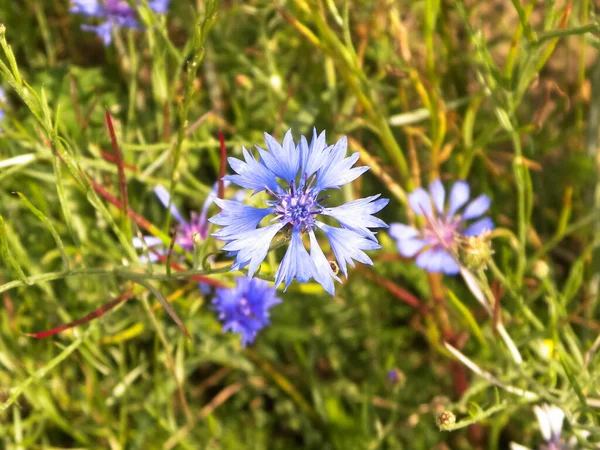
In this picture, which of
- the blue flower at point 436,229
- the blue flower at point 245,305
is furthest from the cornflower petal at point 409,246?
the blue flower at point 245,305

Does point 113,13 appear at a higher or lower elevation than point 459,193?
higher

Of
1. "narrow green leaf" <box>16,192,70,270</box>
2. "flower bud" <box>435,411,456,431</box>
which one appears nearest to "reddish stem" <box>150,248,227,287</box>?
"narrow green leaf" <box>16,192,70,270</box>

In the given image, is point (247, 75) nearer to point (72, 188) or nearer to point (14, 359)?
point (72, 188)

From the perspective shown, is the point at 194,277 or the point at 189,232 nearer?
the point at 194,277

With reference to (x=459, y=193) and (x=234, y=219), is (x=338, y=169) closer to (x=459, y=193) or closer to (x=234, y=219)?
(x=234, y=219)

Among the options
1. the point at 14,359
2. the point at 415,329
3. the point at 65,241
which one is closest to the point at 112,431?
the point at 14,359

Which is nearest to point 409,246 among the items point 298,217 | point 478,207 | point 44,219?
point 478,207

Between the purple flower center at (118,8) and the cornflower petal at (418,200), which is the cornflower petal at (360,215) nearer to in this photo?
the cornflower petal at (418,200)
